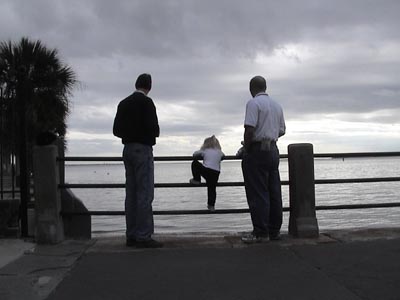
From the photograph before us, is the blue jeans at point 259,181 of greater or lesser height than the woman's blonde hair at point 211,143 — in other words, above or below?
below

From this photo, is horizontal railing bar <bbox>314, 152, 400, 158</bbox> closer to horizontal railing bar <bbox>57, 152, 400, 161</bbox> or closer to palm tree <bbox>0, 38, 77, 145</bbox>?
horizontal railing bar <bbox>57, 152, 400, 161</bbox>

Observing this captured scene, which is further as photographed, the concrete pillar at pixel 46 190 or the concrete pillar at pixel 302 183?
the concrete pillar at pixel 302 183

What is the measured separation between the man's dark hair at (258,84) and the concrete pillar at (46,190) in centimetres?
275

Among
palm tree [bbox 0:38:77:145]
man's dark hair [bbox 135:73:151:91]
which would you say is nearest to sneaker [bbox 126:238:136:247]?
man's dark hair [bbox 135:73:151:91]

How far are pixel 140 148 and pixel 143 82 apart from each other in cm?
83

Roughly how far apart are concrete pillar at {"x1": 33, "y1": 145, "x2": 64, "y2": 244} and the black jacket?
3.76 feet

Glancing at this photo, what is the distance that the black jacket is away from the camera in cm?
679

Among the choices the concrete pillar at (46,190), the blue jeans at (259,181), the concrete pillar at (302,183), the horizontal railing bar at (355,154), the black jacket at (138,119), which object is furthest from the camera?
the horizontal railing bar at (355,154)

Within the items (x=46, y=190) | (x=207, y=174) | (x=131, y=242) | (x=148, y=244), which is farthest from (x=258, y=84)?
(x=46, y=190)

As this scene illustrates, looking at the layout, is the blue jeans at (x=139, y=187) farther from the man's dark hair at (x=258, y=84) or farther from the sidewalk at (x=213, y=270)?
the man's dark hair at (x=258, y=84)

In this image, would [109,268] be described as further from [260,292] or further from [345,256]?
[345,256]

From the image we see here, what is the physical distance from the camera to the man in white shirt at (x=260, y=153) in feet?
22.5

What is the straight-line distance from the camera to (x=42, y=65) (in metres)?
23.2

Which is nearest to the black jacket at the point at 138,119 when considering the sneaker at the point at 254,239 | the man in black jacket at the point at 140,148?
the man in black jacket at the point at 140,148
